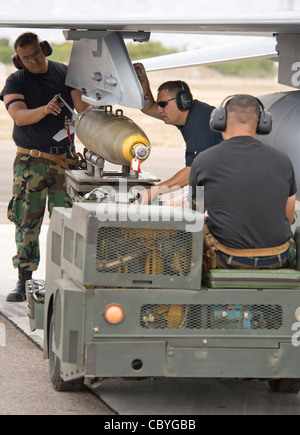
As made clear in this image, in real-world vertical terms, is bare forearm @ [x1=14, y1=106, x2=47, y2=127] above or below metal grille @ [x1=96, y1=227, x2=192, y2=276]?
above

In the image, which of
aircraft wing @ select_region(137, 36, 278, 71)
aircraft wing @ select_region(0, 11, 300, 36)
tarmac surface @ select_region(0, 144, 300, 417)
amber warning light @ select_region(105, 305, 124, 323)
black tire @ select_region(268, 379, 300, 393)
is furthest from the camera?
aircraft wing @ select_region(137, 36, 278, 71)

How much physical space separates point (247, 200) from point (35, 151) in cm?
352

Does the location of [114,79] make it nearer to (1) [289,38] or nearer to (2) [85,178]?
(2) [85,178]

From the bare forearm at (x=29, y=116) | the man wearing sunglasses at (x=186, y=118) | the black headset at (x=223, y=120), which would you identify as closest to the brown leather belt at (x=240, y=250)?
the black headset at (x=223, y=120)

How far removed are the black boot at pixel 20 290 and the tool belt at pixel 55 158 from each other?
1.04 metres

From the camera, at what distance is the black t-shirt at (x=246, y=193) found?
5105 millimetres

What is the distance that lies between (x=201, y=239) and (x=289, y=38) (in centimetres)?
326

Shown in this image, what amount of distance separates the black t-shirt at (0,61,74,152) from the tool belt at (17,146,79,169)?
2.0 inches

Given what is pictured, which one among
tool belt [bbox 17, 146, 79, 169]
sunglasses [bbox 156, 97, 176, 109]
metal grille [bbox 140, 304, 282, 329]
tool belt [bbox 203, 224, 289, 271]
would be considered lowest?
metal grille [bbox 140, 304, 282, 329]

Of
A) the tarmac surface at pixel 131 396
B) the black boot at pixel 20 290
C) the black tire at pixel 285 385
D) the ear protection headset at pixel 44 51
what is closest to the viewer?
the tarmac surface at pixel 131 396

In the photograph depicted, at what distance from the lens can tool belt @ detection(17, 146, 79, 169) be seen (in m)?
8.20

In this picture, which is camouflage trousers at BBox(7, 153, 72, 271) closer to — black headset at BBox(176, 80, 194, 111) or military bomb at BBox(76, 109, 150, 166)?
military bomb at BBox(76, 109, 150, 166)

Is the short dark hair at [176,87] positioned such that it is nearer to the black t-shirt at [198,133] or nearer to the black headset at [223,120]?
the black t-shirt at [198,133]

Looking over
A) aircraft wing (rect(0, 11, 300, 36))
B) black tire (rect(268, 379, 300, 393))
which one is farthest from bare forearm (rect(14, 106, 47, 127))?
black tire (rect(268, 379, 300, 393))
